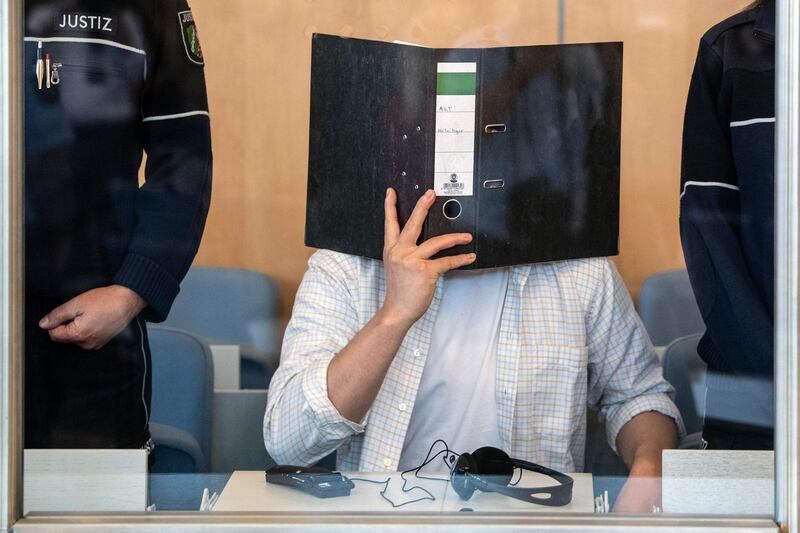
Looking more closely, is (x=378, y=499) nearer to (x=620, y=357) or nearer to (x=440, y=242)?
(x=440, y=242)

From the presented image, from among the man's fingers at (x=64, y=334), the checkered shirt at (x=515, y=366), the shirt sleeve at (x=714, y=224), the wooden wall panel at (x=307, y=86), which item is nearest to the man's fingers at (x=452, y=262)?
the checkered shirt at (x=515, y=366)

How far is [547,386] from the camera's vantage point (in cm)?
176

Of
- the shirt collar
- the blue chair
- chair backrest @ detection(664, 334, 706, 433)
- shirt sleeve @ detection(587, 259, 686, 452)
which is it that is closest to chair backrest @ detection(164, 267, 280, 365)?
the blue chair

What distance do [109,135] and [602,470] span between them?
0.94 meters

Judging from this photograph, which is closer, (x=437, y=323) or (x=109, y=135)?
(x=109, y=135)

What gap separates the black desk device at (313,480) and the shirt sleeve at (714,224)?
638mm

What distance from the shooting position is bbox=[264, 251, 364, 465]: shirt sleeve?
166 centimetres

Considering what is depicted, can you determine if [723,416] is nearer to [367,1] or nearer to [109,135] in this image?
[367,1]

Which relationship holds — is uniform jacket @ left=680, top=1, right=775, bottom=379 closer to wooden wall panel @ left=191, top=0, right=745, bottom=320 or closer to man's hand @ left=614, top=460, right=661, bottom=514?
wooden wall panel @ left=191, top=0, right=745, bottom=320

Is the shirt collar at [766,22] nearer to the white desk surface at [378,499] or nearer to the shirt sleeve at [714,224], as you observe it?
the shirt sleeve at [714,224]

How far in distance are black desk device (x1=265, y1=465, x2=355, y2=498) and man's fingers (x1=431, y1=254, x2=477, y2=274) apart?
1.20ft

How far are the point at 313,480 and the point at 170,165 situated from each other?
55cm

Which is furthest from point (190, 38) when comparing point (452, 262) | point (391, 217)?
point (452, 262)

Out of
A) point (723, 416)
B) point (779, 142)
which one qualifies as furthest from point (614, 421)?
point (779, 142)
